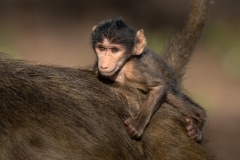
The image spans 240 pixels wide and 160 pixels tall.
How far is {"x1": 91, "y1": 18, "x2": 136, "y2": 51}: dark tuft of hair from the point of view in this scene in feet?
15.5

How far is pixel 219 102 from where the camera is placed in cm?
1130


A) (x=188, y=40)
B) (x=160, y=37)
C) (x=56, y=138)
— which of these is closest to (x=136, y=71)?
(x=56, y=138)

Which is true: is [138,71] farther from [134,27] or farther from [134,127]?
[134,27]

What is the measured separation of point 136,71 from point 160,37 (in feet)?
25.4

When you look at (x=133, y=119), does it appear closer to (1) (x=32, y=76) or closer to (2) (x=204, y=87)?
(1) (x=32, y=76)

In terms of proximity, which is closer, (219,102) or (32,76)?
(32,76)

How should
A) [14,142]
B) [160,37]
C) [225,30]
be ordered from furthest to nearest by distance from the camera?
[225,30] < [160,37] < [14,142]

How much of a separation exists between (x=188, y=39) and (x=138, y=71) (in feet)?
4.56

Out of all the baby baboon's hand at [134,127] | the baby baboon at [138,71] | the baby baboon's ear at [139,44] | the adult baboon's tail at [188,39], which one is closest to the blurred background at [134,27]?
the adult baboon's tail at [188,39]

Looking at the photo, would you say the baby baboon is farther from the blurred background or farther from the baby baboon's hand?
the blurred background

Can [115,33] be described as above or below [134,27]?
above

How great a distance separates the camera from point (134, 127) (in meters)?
4.61

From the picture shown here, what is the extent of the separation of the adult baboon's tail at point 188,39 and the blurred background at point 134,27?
5.29 meters

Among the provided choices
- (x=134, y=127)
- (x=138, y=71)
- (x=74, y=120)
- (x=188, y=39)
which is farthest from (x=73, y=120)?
(x=188, y=39)
